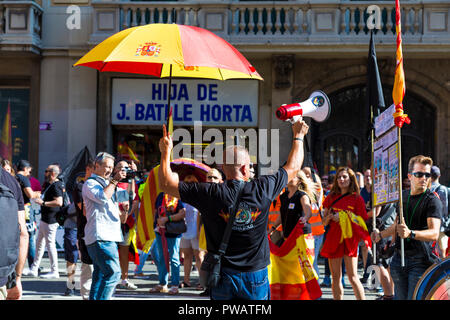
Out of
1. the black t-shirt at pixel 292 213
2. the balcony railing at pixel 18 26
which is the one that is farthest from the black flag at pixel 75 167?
the black t-shirt at pixel 292 213

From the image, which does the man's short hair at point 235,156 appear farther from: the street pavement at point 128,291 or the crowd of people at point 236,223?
the street pavement at point 128,291

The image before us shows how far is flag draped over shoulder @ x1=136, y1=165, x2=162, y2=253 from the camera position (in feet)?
31.7

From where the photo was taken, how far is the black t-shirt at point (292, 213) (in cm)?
797

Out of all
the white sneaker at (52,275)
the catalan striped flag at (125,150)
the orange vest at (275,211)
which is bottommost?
the white sneaker at (52,275)

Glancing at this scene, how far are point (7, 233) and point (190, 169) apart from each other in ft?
21.5

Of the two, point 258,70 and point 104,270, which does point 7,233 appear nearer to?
point 104,270

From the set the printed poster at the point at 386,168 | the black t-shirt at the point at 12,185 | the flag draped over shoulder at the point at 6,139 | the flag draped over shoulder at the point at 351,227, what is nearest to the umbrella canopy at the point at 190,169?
the flag draped over shoulder at the point at 351,227

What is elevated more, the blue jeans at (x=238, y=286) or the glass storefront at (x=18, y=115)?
the glass storefront at (x=18, y=115)

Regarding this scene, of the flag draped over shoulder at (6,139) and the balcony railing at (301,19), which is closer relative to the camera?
the balcony railing at (301,19)

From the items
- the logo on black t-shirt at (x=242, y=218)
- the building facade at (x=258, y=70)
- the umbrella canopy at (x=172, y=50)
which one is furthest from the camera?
the building facade at (x=258, y=70)

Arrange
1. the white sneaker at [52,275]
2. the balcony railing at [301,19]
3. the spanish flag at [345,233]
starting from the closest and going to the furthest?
the spanish flag at [345,233]
the white sneaker at [52,275]
the balcony railing at [301,19]

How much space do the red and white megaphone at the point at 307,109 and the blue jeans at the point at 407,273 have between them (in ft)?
5.60

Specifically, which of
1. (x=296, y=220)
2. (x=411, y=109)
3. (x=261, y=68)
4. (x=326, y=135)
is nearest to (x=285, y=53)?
(x=261, y=68)

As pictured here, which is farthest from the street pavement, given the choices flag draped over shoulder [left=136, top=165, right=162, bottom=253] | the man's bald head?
the man's bald head
